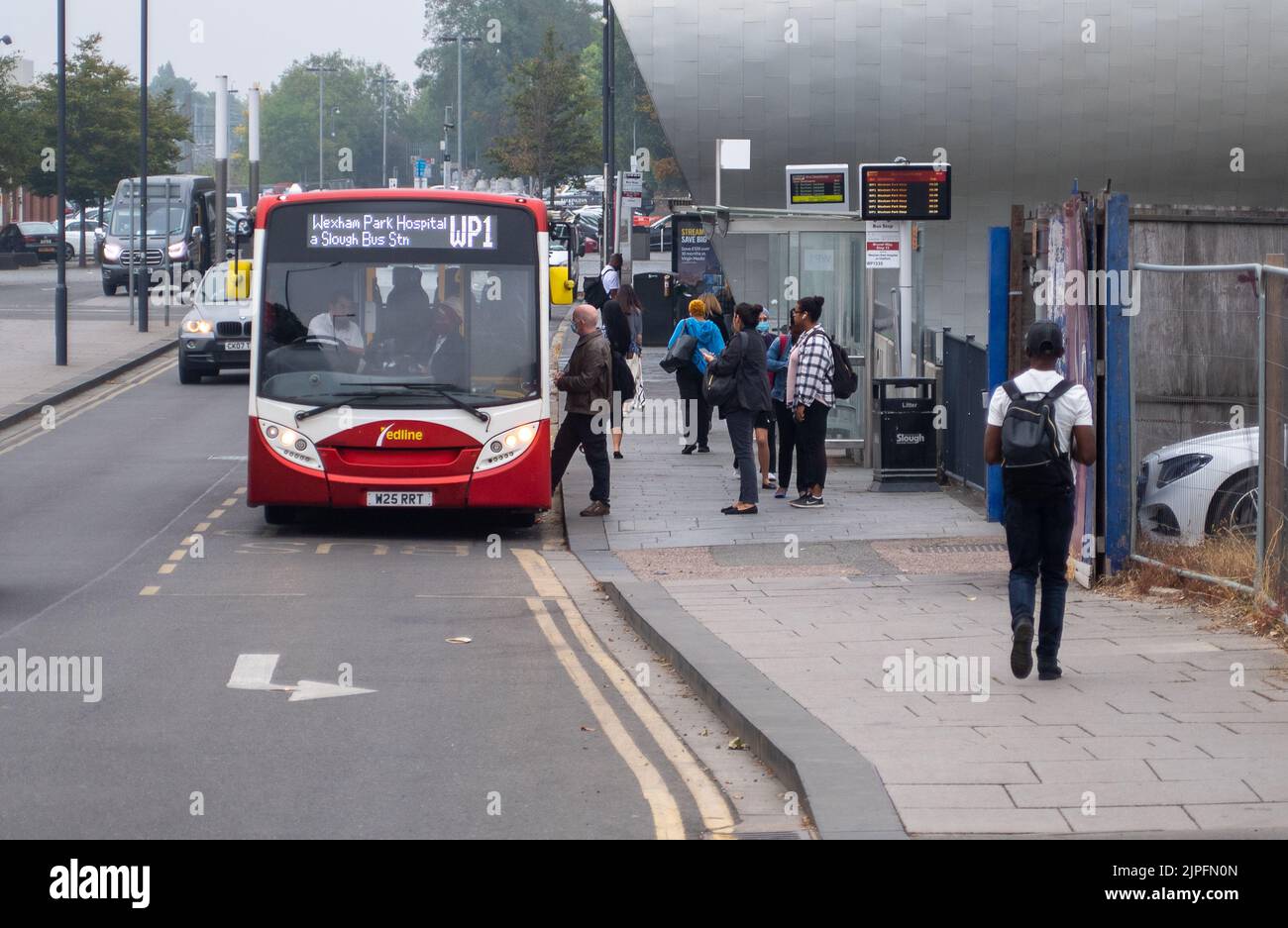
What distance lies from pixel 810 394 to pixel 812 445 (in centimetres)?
51

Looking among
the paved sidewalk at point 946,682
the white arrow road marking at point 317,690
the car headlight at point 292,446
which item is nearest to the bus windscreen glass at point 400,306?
the car headlight at point 292,446

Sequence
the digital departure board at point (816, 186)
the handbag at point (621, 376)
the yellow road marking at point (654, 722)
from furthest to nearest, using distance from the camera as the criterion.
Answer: the digital departure board at point (816, 186), the handbag at point (621, 376), the yellow road marking at point (654, 722)

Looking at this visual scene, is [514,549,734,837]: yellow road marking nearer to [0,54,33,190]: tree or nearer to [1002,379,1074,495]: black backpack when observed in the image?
[1002,379,1074,495]: black backpack

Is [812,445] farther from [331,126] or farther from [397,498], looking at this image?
[331,126]

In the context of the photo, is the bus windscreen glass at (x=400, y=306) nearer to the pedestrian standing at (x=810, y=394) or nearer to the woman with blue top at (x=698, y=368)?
the pedestrian standing at (x=810, y=394)

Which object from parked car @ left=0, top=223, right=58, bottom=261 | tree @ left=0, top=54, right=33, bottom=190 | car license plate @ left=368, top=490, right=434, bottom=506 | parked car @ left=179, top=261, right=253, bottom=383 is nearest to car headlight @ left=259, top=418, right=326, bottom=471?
car license plate @ left=368, top=490, right=434, bottom=506

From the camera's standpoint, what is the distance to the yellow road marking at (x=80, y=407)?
21411 mm

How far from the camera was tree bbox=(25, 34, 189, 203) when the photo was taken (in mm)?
65125

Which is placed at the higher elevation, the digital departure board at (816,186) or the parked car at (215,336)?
the digital departure board at (816,186)

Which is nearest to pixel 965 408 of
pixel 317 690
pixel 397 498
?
pixel 397 498

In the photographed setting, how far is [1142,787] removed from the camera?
21.1 feet

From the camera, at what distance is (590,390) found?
15.8 metres

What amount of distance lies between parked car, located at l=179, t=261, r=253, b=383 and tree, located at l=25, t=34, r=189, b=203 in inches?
1553

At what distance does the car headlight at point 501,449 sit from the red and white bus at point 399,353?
0.5 inches
